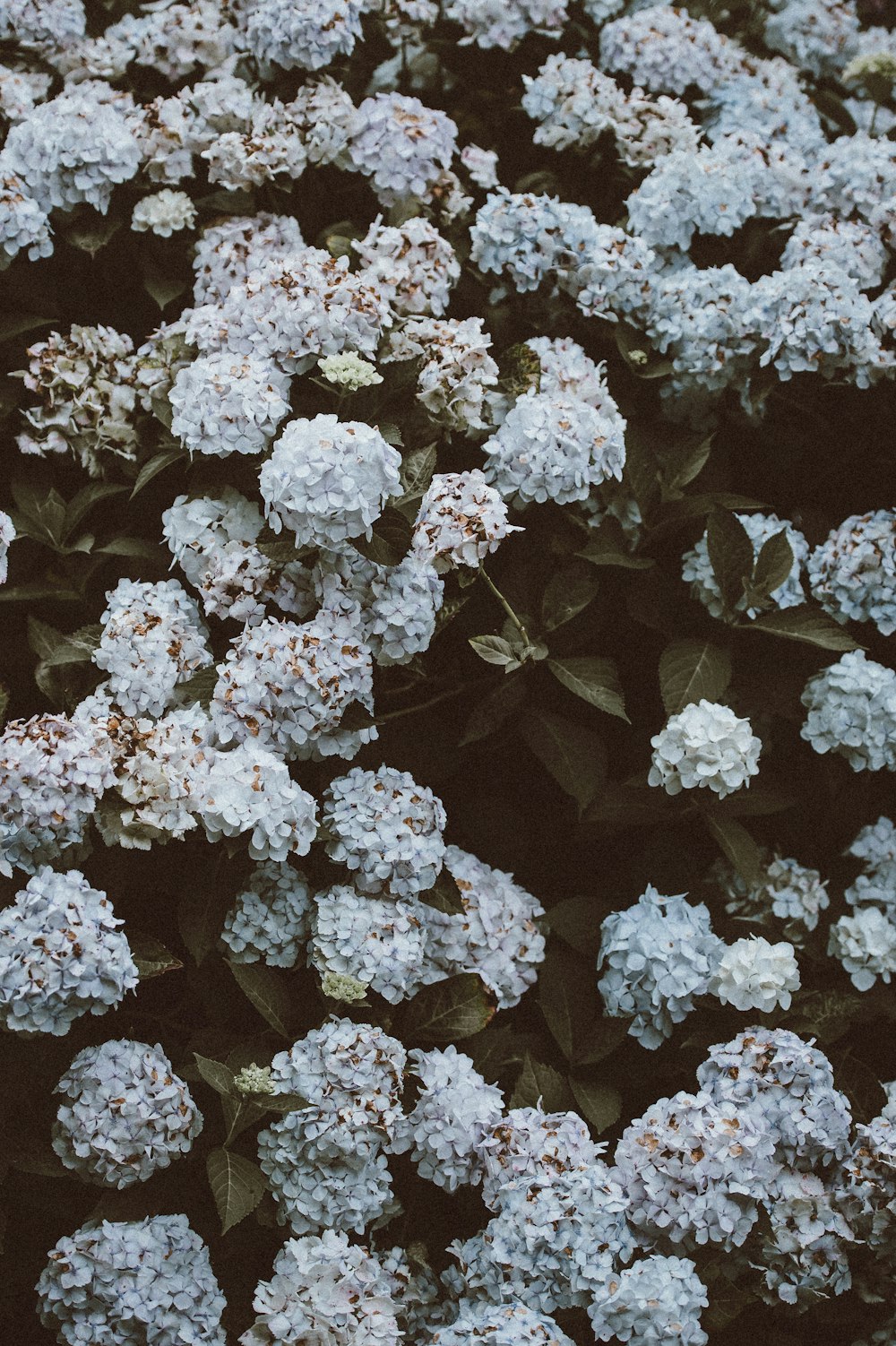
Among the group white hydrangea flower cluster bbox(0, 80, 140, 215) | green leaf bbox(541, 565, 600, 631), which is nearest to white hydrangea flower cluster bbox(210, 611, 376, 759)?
green leaf bbox(541, 565, 600, 631)

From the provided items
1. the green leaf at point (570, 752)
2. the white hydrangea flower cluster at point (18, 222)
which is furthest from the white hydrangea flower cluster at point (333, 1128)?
the white hydrangea flower cluster at point (18, 222)

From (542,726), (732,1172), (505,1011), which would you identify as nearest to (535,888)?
(505,1011)

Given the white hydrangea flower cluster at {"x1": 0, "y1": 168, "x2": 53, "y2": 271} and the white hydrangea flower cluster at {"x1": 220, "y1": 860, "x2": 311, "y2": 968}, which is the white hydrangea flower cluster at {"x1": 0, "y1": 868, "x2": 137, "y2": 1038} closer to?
the white hydrangea flower cluster at {"x1": 220, "y1": 860, "x2": 311, "y2": 968}

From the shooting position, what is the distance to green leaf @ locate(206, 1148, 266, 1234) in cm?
205

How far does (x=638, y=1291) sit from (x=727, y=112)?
111 inches

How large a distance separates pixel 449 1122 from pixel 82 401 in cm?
163

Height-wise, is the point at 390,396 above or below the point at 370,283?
below

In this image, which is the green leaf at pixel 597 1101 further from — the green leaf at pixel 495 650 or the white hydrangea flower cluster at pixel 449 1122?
the green leaf at pixel 495 650

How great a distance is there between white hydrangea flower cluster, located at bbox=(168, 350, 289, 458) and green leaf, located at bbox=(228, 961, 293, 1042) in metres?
0.96

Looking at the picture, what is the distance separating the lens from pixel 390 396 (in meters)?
2.43

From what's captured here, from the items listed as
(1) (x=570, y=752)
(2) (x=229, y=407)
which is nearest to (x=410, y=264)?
(2) (x=229, y=407)

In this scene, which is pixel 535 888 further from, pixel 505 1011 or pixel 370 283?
pixel 370 283

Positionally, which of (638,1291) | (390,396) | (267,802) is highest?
(390,396)

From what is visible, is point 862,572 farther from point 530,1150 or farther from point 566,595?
point 530,1150
